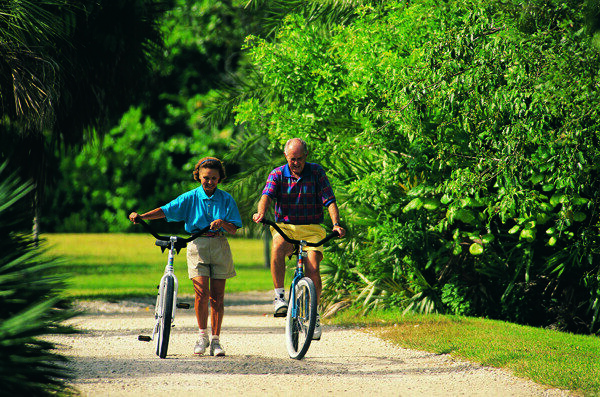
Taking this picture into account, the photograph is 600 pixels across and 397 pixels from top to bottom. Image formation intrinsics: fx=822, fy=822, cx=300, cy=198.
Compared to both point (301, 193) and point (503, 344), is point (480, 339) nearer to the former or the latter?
point (503, 344)

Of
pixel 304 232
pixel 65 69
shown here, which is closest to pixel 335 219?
pixel 304 232

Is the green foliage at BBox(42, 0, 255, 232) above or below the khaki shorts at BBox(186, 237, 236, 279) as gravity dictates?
above

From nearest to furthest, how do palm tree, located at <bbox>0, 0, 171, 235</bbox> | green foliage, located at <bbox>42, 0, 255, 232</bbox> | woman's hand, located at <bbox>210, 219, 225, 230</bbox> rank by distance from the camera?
woman's hand, located at <bbox>210, 219, 225, 230</bbox>
palm tree, located at <bbox>0, 0, 171, 235</bbox>
green foliage, located at <bbox>42, 0, 255, 232</bbox>

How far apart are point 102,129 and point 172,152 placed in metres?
19.4

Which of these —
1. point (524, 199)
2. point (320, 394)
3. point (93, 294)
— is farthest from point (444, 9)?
point (93, 294)

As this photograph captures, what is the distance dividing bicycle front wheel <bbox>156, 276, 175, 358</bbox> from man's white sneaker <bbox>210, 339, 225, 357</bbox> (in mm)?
504

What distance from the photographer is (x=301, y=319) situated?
24.2 ft

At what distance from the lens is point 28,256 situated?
527 centimetres

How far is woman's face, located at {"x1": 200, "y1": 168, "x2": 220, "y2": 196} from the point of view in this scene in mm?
7422

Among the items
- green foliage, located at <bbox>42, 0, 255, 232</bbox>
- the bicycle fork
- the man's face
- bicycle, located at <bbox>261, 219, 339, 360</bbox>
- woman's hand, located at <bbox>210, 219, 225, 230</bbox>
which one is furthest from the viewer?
green foliage, located at <bbox>42, 0, 255, 232</bbox>

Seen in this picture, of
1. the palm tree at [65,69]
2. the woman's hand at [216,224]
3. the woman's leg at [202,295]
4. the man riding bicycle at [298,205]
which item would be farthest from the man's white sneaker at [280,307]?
the palm tree at [65,69]

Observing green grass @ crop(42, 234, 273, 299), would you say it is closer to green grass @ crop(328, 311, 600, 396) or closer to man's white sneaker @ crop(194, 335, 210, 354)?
man's white sneaker @ crop(194, 335, 210, 354)

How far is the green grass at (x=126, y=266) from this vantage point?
1642 centimetres

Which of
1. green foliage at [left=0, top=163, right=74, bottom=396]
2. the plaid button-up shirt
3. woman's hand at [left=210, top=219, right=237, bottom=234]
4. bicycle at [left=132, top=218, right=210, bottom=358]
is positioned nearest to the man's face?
the plaid button-up shirt
